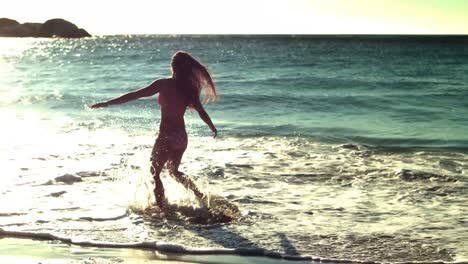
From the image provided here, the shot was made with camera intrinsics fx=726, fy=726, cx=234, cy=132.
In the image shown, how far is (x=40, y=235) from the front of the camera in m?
7.15

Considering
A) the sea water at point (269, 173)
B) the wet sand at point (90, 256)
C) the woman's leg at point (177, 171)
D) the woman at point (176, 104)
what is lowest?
the sea water at point (269, 173)

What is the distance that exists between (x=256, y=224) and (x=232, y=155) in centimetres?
528

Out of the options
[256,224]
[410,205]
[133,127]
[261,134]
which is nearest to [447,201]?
[410,205]

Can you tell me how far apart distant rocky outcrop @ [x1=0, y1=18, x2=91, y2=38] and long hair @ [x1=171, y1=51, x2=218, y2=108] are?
138 metres

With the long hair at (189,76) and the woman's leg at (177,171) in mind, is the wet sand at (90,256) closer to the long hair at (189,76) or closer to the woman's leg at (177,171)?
the woman's leg at (177,171)

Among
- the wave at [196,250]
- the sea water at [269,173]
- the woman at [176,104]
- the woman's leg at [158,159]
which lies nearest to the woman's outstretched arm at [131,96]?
the woman at [176,104]

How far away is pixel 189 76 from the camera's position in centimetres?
803

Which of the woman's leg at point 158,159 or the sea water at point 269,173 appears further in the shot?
the woman's leg at point 158,159

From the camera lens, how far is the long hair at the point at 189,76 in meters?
7.98

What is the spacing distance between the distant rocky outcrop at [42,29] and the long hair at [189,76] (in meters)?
138

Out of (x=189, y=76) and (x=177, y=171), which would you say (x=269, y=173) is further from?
(x=189, y=76)

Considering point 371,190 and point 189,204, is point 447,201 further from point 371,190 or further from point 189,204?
point 189,204

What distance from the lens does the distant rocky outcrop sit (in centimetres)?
14175

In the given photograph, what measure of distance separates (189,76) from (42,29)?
144m
